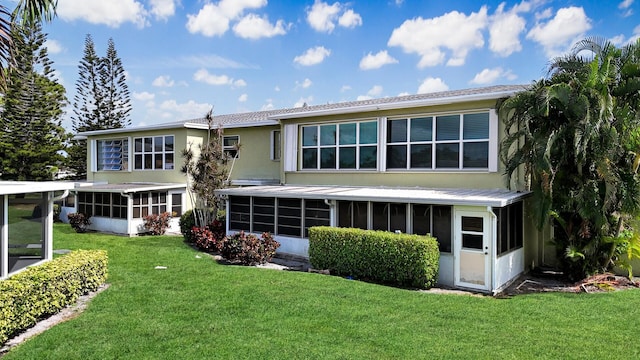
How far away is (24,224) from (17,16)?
436 centimetres

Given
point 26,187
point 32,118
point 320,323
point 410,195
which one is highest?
point 32,118

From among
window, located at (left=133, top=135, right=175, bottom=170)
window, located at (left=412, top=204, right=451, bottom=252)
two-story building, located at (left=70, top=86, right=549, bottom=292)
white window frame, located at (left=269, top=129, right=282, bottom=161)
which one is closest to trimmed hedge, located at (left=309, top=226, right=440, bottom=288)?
window, located at (left=412, top=204, right=451, bottom=252)

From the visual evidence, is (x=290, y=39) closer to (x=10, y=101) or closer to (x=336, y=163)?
(x=336, y=163)

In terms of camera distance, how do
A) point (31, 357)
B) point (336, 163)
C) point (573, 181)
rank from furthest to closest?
point (336, 163), point (573, 181), point (31, 357)

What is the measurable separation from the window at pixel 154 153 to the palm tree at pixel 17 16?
12996mm

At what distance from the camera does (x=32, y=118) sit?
3114 cm

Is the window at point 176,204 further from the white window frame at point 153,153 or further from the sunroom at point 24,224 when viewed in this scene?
the sunroom at point 24,224

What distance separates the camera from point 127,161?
2327 cm

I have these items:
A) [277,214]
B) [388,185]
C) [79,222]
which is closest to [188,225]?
[277,214]

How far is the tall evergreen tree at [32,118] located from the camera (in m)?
30.3

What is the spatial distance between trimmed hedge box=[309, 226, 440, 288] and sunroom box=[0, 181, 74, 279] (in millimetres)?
6849

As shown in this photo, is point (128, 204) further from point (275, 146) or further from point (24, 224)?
point (24, 224)

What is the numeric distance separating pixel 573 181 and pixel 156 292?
1107cm

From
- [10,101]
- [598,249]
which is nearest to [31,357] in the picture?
[598,249]
